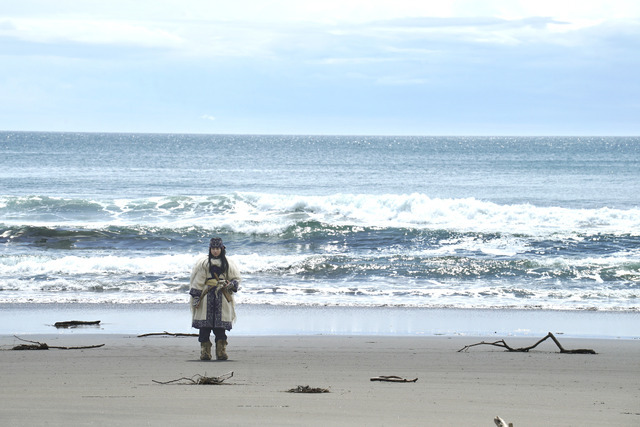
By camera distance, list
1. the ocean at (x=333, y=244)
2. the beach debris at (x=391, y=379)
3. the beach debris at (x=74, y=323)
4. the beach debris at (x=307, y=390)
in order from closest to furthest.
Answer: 1. the beach debris at (x=307, y=390)
2. the beach debris at (x=391, y=379)
3. the beach debris at (x=74, y=323)
4. the ocean at (x=333, y=244)

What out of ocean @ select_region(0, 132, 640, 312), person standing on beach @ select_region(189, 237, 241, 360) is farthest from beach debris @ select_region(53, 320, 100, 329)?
person standing on beach @ select_region(189, 237, 241, 360)

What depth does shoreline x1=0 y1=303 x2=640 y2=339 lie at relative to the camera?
10297 millimetres

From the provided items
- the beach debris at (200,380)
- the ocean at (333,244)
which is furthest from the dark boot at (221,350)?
the ocean at (333,244)

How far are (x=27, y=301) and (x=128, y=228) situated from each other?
9.97 meters

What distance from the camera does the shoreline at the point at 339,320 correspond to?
10.3 m

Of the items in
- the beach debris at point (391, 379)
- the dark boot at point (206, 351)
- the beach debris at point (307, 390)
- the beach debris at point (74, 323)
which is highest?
the beach debris at point (307, 390)

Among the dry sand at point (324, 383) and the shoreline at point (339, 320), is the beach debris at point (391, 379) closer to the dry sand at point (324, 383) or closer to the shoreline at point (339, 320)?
the dry sand at point (324, 383)

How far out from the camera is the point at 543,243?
19969 mm

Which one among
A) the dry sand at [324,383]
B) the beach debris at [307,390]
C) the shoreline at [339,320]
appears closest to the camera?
the dry sand at [324,383]

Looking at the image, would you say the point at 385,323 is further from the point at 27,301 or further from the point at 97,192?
the point at 97,192

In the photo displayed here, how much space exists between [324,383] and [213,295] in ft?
6.39

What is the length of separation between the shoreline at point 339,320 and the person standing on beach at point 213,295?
195 cm

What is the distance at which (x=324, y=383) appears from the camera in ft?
21.8

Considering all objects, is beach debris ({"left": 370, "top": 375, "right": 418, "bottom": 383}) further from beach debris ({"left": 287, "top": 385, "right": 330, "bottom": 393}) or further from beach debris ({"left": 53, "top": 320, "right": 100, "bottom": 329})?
beach debris ({"left": 53, "top": 320, "right": 100, "bottom": 329})
